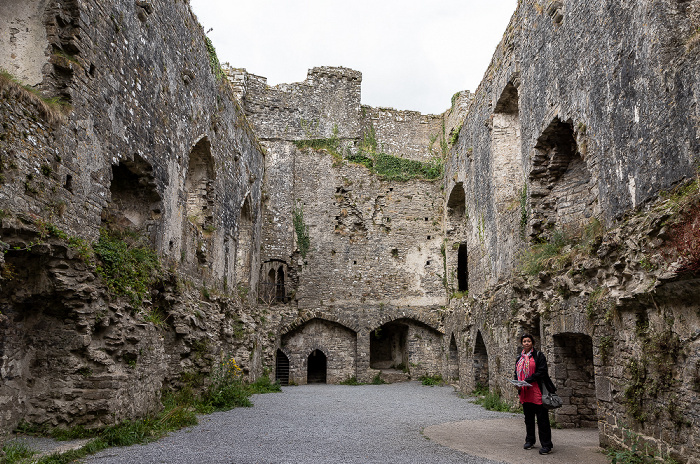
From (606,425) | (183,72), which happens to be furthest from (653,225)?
(183,72)

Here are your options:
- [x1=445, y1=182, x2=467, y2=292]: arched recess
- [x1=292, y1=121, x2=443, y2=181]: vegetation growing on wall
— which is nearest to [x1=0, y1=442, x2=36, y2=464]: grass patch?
[x1=445, y1=182, x2=467, y2=292]: arched recess

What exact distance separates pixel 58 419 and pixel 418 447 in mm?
4356

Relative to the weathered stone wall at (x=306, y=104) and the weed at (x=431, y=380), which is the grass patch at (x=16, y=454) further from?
the weathered stone wall at (x=306, y=104)

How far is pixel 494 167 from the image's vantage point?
12906 mm

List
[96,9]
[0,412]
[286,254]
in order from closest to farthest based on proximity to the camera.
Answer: [0,412] → [96,9] → [286,254]

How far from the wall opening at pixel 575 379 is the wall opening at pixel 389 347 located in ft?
35.8

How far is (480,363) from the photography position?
45.7 feet

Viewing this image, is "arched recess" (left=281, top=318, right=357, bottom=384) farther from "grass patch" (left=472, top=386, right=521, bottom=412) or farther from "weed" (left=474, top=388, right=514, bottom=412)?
"weed" (left=474, top=388, right=514, bottom=412)

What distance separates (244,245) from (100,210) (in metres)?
9.10

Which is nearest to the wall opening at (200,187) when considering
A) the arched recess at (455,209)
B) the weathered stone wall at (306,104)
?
the weathered stone wall at (306,104)

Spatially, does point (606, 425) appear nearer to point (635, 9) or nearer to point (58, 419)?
point (635, 9)

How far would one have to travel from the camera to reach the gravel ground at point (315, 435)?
606 cm

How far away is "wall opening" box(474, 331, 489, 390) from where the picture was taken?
1379 cm

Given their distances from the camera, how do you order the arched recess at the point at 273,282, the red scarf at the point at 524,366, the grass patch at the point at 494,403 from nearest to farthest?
the red scarf at the point at 524,366
the grass patch at the point at 494,403
the arched recess at the point at 273,282
